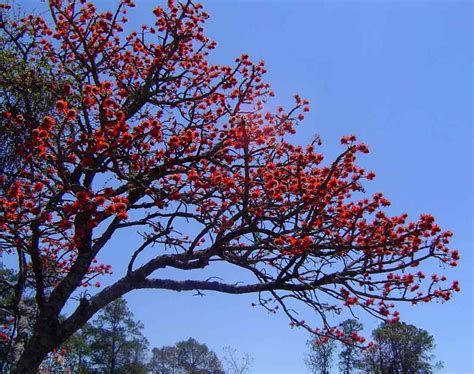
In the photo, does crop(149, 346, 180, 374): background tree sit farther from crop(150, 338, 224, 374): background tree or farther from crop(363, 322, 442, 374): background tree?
crop(363, 322, 442, 374): background tree

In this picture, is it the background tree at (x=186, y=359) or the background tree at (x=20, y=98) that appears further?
the background tree at (x=186, y=359)

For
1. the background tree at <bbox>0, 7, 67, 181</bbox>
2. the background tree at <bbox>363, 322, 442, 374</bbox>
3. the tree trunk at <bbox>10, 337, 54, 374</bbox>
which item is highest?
the background tree at <bbox>363, 322, 442, 374</bbox>

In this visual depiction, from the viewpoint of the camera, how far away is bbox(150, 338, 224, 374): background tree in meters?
42.4

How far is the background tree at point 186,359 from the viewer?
4238cm

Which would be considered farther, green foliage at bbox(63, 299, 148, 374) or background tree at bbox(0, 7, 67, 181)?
green foliage at bbox(63, 299, 148, 374)

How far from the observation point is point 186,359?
43.8 m

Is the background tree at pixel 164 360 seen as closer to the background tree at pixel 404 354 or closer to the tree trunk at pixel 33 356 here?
the background tree at pixel 404 354

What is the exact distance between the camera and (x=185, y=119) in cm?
845

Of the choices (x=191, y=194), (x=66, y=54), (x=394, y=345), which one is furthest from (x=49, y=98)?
(x=394, y=345)

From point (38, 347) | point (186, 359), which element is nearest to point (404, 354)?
point (186, 359)

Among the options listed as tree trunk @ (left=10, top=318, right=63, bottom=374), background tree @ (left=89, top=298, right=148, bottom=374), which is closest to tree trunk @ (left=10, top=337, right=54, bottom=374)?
tree trunk @ (left=10, top=318, right=63, bottom=374)

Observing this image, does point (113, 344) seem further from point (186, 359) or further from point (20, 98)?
point (20, 98)

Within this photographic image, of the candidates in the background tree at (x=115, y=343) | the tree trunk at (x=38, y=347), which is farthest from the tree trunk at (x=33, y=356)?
the background tree at (x=115, y=343)

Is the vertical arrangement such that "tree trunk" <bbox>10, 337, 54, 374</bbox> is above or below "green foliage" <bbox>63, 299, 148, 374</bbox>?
below
